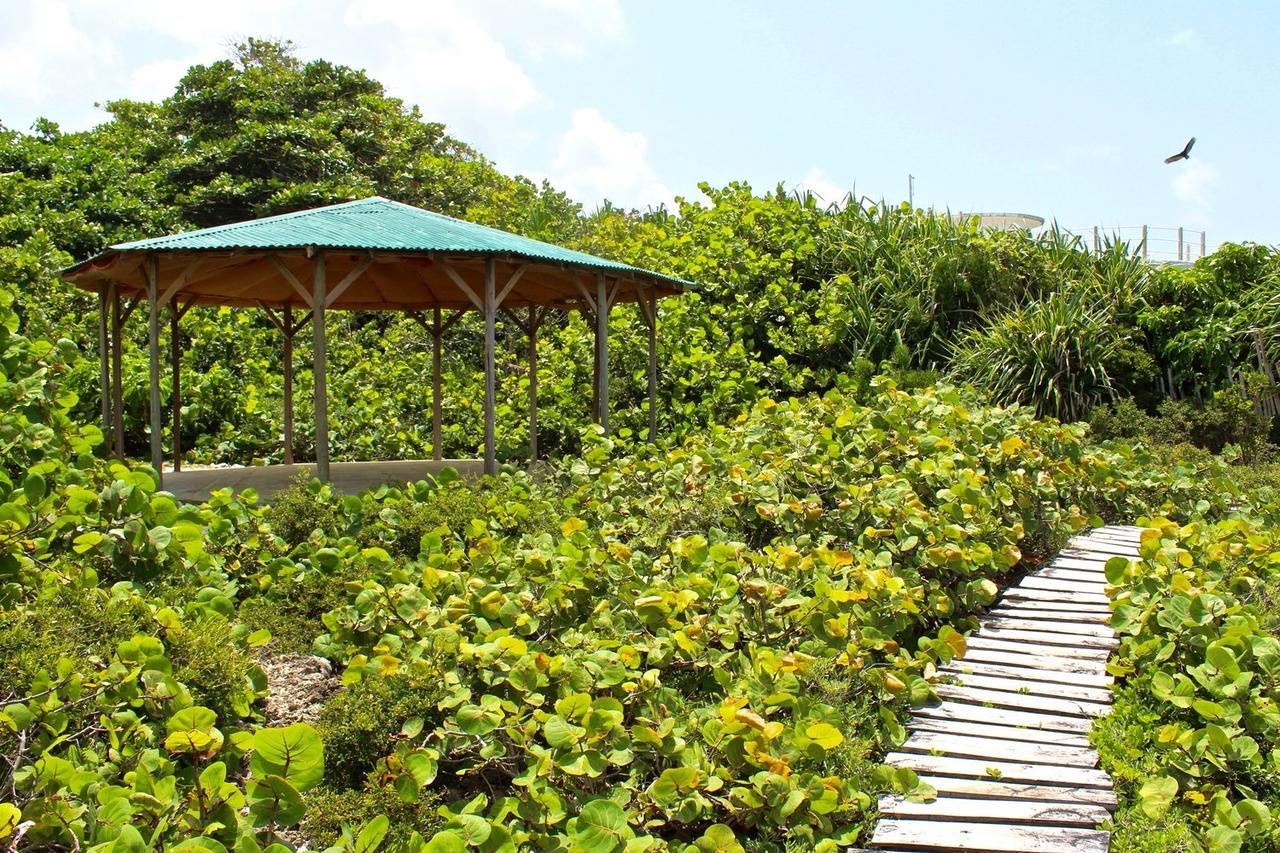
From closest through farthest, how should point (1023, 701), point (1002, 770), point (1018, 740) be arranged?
point (1002, 770), point (1018, 740), point (1023, 701)

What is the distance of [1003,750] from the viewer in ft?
13.4

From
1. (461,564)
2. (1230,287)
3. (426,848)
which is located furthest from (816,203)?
(426,848)

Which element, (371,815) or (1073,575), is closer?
(371,815)

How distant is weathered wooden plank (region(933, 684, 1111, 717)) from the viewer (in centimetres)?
442

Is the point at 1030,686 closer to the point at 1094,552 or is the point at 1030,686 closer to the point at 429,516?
the point at 1094,552

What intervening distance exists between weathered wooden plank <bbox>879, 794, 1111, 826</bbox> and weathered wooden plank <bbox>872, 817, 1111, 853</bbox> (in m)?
0.04

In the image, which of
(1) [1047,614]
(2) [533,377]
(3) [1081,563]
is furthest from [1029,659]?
(2) [533,377]

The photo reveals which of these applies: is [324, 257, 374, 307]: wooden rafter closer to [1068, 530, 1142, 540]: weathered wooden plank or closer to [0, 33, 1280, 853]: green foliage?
[0, 33, 1280, 853]: green foliage

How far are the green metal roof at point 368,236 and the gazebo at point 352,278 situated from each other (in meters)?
0.01

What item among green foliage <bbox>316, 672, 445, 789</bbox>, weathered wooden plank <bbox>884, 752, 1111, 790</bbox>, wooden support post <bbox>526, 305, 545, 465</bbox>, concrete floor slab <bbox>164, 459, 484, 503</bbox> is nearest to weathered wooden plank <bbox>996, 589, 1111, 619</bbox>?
weathered wooden plank <bbox>884, 752, 1111, 790</bbox>

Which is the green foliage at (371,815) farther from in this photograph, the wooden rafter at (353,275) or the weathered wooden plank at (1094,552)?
the wooden rafter at (353,275)

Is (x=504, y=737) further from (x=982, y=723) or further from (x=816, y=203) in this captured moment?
(x=816, y=203)

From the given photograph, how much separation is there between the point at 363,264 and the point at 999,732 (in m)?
5.74

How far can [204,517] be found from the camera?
508 centimetres
